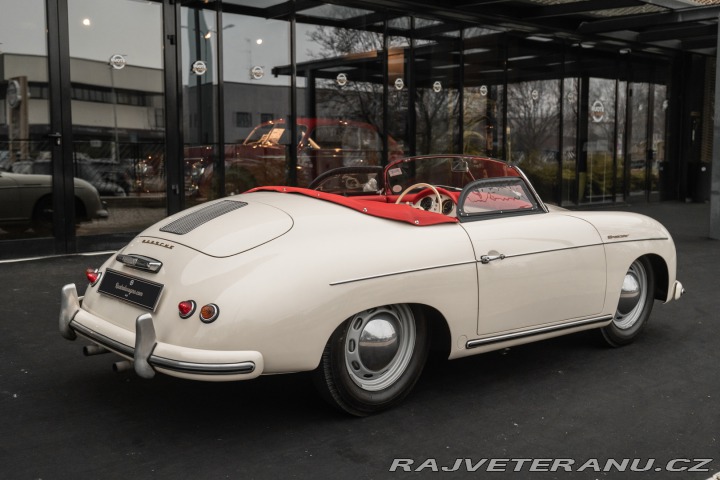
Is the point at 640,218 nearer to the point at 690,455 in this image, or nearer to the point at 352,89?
the point at 690,455

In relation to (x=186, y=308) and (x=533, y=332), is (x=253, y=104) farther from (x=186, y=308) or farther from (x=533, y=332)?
(x=186, y=308)

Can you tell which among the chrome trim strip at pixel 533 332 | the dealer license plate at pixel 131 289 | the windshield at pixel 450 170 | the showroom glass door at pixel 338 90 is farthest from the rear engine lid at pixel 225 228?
the showroom glass door at pixel 338 90

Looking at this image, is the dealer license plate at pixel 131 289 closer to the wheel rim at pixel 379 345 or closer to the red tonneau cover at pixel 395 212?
the wheel rim at pixel 379 345

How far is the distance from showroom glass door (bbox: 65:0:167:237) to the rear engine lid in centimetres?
551

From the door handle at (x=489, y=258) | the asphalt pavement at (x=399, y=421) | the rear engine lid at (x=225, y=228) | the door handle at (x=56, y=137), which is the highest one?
the door handle at (x=56, y=137)

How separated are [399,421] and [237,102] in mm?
7527

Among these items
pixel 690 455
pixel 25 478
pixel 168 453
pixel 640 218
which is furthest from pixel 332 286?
pixel 640 218

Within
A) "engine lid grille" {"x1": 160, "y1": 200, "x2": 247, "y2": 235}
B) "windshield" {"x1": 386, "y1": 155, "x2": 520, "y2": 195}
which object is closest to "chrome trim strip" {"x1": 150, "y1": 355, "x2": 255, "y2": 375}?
"engine lid grille" {"x1": 160, "y1": 200, "x2": 247, "y2": 235}

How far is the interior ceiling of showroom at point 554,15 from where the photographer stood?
1129 centimetres

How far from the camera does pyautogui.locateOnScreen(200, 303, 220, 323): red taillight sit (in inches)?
131

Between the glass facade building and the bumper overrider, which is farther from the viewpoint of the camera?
the glass facade building

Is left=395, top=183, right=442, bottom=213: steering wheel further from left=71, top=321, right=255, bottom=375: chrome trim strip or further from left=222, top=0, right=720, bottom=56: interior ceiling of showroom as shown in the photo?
left=222, top=0, right=720, bottom=56: interior ceiling of showroom

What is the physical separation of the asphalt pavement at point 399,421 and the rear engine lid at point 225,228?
900mm

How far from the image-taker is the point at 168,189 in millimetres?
9977
